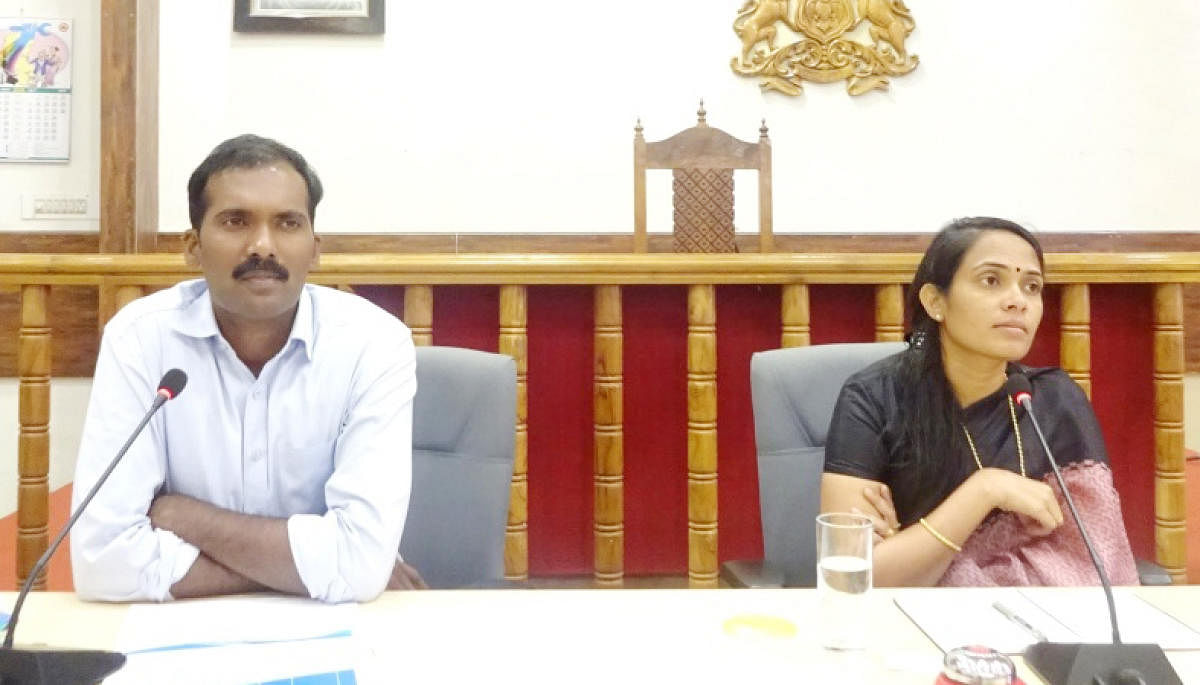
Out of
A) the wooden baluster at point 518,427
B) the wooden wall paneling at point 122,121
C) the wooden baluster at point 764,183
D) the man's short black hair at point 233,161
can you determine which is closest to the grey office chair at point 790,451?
the wooden baluster at point 518,427

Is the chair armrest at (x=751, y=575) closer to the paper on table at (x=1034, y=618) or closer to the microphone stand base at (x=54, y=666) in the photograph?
the paper on table at (x=1034, y=618)

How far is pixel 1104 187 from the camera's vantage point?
377 centimetres

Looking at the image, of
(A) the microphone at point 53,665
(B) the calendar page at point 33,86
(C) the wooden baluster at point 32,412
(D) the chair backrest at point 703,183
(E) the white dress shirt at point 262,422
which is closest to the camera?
(A) the microphone at point 53,665

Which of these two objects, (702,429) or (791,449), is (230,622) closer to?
(791,449)

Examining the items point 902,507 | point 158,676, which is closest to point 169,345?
point 158,676

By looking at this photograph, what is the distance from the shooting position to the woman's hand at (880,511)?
149 centimetres

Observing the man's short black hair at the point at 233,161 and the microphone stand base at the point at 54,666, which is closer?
the microphone stand base at the point at 54,666

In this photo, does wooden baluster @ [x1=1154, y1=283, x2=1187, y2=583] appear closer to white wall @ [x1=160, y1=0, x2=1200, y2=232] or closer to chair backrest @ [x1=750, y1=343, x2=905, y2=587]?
chair backrest @ [x1=750, y1=343, x2=905, y2=587]

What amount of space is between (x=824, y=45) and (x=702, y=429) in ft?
7.42

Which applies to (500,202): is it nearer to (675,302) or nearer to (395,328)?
(675,302)

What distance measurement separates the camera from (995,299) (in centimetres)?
154

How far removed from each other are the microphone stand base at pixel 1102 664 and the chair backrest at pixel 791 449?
0.63m

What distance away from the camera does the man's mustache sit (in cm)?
141

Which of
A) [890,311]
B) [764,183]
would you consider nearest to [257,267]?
[890,311]
